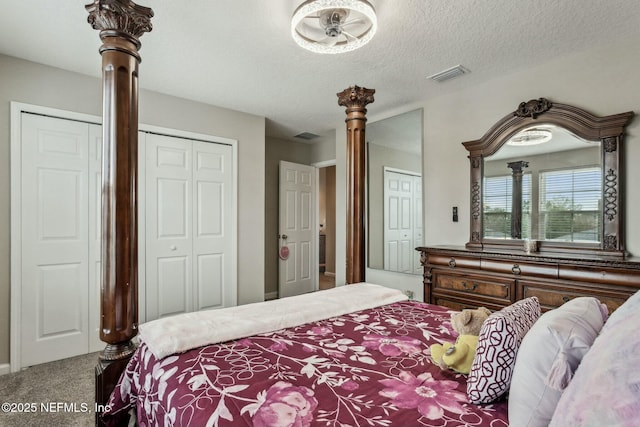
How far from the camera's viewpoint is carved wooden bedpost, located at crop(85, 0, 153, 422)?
59.5 inches

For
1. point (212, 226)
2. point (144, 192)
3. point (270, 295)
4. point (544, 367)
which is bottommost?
point (270, 295)

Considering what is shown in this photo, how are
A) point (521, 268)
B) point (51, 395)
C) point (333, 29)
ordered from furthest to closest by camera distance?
point (521, 268)
point (51, 395)
point (333, 29)

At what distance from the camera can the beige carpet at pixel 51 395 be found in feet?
6.42

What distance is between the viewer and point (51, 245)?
2.77m

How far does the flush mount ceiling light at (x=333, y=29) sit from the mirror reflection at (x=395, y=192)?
1.77 metres

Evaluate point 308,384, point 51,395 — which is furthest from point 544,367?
point 51,395

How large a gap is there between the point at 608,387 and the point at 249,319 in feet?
4.35

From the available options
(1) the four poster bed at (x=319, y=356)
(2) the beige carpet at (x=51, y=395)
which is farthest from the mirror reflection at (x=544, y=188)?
(2) the beige carpet at (x=51, y=395)

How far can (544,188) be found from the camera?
2709 mm

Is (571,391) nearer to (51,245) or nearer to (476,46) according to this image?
(476,46)

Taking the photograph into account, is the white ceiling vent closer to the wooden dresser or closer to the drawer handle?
the wooden dresser

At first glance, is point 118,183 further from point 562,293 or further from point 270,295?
point 270,295

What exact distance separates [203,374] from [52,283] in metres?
2.53

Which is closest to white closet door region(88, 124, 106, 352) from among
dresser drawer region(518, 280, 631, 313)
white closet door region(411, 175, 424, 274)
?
white closet door region(411, 175, 424, 274)
